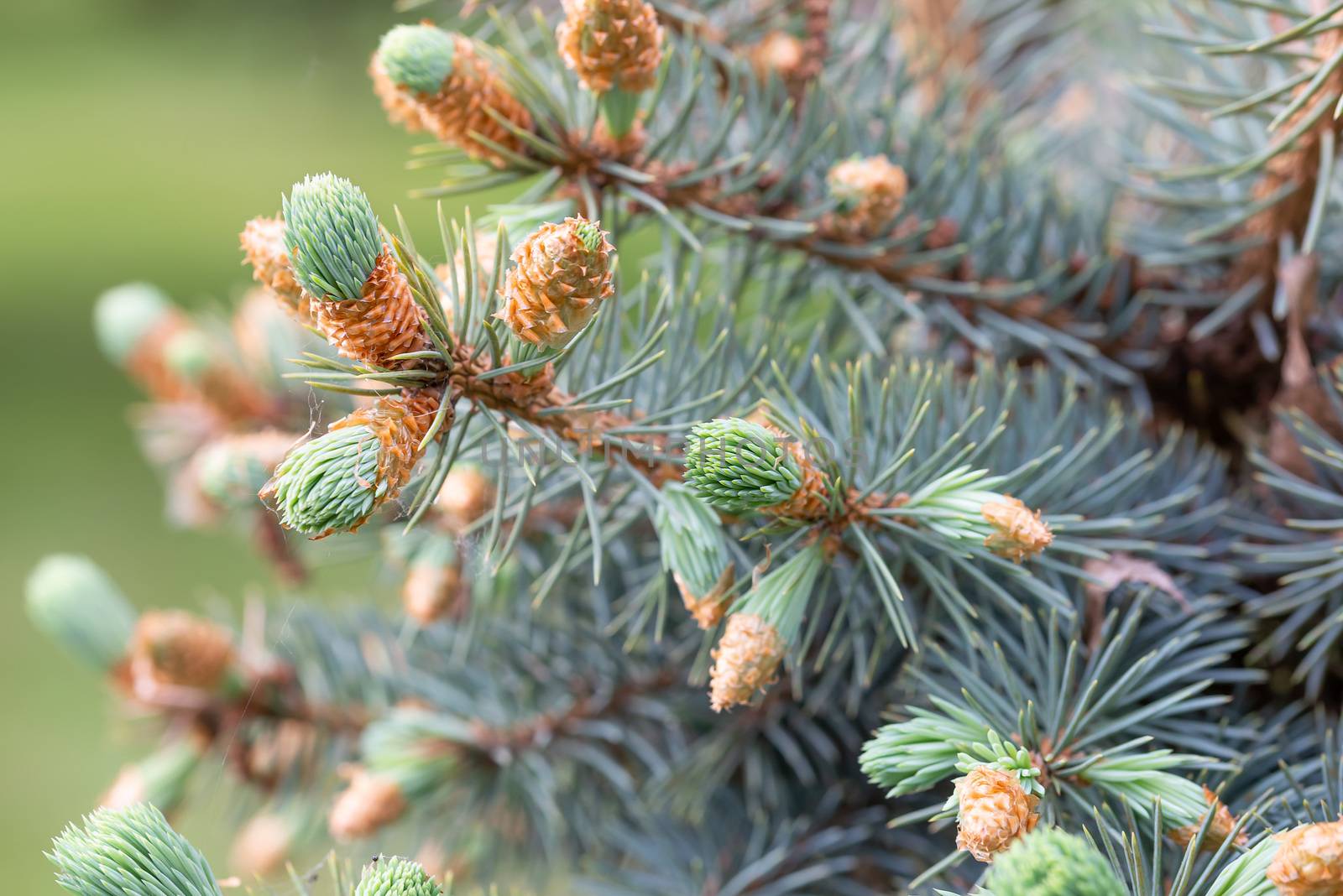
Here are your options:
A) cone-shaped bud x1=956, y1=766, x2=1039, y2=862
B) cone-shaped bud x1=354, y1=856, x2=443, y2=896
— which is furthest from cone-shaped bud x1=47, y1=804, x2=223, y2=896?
cone-shaped bud x1=956, y1=766, x2=1039, y2=862

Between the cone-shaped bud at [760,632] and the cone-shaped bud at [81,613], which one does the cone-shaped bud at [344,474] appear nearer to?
the cone-shaped bud at [760,632]

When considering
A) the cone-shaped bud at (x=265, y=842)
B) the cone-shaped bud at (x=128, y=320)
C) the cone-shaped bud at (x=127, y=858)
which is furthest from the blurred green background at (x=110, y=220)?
the cone-shaped bud at (x=127, y=858)

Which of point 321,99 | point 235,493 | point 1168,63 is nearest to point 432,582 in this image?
point 235,493

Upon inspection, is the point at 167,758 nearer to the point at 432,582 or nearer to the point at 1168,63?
the point at 432,582

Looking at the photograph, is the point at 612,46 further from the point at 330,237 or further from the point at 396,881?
the point at 396,881

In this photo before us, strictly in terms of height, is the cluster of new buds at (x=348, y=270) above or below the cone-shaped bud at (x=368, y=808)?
above
